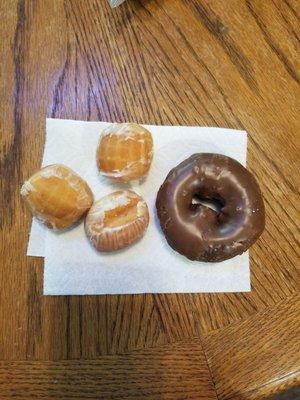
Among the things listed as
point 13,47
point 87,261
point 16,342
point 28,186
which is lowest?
point 16,342

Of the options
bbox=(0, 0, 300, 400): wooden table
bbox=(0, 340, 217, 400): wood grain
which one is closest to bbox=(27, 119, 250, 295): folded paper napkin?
bbox=(0, 0, 300, 400): wooden table

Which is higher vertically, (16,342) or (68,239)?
(68,239)

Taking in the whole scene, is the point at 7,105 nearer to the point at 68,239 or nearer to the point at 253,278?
the point at 68,239

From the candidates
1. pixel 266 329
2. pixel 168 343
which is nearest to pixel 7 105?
pixel 168 343

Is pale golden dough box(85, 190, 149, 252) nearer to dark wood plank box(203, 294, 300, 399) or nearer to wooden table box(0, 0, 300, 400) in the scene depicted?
wooden table box(0, 0, 300, 400)

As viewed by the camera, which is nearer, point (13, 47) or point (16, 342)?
point (16, 342)

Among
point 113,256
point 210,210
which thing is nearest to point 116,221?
point 113,256
